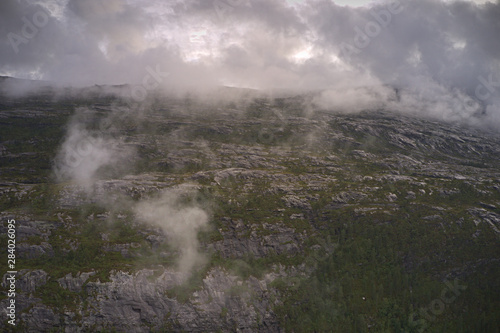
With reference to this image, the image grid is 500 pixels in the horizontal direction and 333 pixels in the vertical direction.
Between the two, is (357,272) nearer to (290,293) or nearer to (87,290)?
(290,293)

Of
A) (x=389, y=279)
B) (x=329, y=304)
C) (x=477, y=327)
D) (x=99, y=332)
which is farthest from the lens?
(x=389, y=279)

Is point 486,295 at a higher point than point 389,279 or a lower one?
lower

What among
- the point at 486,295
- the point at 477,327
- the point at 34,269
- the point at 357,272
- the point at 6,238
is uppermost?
the point at 6,238

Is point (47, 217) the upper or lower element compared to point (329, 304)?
upper

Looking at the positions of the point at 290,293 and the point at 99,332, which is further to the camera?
the point at 290,293

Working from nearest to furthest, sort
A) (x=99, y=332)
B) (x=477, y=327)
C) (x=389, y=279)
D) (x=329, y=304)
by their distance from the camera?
(x=99, y=332) → (x=477, y=327) → (x=329, y=304) → (x=389, y=279)

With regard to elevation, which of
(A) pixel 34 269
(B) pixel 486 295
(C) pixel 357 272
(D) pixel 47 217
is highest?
(D) pixel 47 217

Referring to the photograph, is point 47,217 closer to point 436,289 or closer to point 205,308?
point 205,308

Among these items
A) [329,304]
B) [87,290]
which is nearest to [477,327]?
[329,304]

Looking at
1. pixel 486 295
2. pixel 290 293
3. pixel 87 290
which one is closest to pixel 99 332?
pixel 87 290
